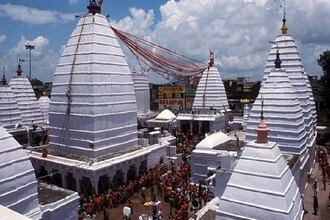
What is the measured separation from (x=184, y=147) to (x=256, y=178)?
2011 centimetres

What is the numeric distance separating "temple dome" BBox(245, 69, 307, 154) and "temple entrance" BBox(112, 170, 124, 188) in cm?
914

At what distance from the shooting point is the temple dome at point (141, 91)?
46900 mm

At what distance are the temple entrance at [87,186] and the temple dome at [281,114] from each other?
35.4 feet

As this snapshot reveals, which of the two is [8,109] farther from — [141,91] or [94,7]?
[141,91]

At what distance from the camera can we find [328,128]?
3853 cm

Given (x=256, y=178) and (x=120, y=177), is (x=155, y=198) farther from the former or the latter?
(x=256, y=178)

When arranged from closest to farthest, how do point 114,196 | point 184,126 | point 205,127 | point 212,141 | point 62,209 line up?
point 62,209 → point 114,196 → point 212,141 → point 205,127 → point 184,126

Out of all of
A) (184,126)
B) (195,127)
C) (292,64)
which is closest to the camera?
(292,64)

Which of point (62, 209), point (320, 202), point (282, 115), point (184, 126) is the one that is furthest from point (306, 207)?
point (184, 126)

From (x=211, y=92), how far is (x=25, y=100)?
21.4 m

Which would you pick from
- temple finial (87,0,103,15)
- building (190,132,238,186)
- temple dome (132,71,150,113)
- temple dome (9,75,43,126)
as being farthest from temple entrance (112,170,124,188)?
temple dome (132,71,150,113)

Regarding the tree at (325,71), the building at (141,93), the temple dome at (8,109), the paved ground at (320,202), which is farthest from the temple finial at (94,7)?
the tree at (325,71)

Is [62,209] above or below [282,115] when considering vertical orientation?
below

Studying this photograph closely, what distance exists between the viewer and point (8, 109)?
93.3 feet
